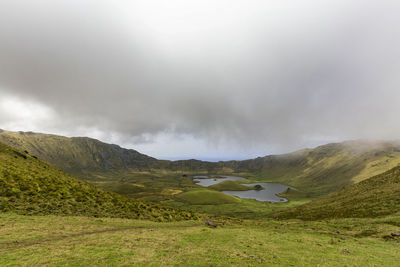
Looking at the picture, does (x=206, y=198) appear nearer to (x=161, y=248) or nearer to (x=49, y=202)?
(x=49, y=202)

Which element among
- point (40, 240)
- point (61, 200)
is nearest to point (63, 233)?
point (40, 240)

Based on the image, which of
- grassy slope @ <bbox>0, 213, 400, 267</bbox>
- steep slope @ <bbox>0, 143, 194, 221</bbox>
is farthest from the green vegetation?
grassy slope @ <bbox>0, 213, 400, 267</bbox>

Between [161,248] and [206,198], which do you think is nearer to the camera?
[161,248]

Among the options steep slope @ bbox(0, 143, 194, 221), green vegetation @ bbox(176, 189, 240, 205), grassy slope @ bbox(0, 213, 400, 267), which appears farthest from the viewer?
green vegetation @ bbox(176, 189, 240, 205)

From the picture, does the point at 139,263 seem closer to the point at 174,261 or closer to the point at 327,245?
the point at 174,261

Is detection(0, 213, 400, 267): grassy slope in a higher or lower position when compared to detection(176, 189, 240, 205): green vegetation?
higher

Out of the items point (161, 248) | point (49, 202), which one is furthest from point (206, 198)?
point (161, 248)

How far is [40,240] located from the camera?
1664 cm

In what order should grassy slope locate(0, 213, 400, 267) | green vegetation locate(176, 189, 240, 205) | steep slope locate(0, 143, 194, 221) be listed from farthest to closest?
1. green vegetation locate(176, 189, 240, 205)
2. steep slope locate(0, 143, 194, 221)
3. grassy slope locate(0, 213, 400, 267)

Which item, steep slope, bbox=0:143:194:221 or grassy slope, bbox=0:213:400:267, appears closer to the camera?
grassy slope, bbox=0:213:400:267

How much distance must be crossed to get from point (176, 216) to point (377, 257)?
32.3 metres

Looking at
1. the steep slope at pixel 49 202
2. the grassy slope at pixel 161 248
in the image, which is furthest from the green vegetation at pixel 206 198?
the grassy slope at pixel 161 248

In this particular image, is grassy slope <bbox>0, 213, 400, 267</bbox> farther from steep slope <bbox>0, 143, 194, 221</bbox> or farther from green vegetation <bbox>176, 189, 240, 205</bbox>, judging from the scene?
green vegetation <bbox>176, 189, 240, 205</bbox>

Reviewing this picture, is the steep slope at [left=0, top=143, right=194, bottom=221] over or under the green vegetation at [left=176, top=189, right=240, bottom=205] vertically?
over
